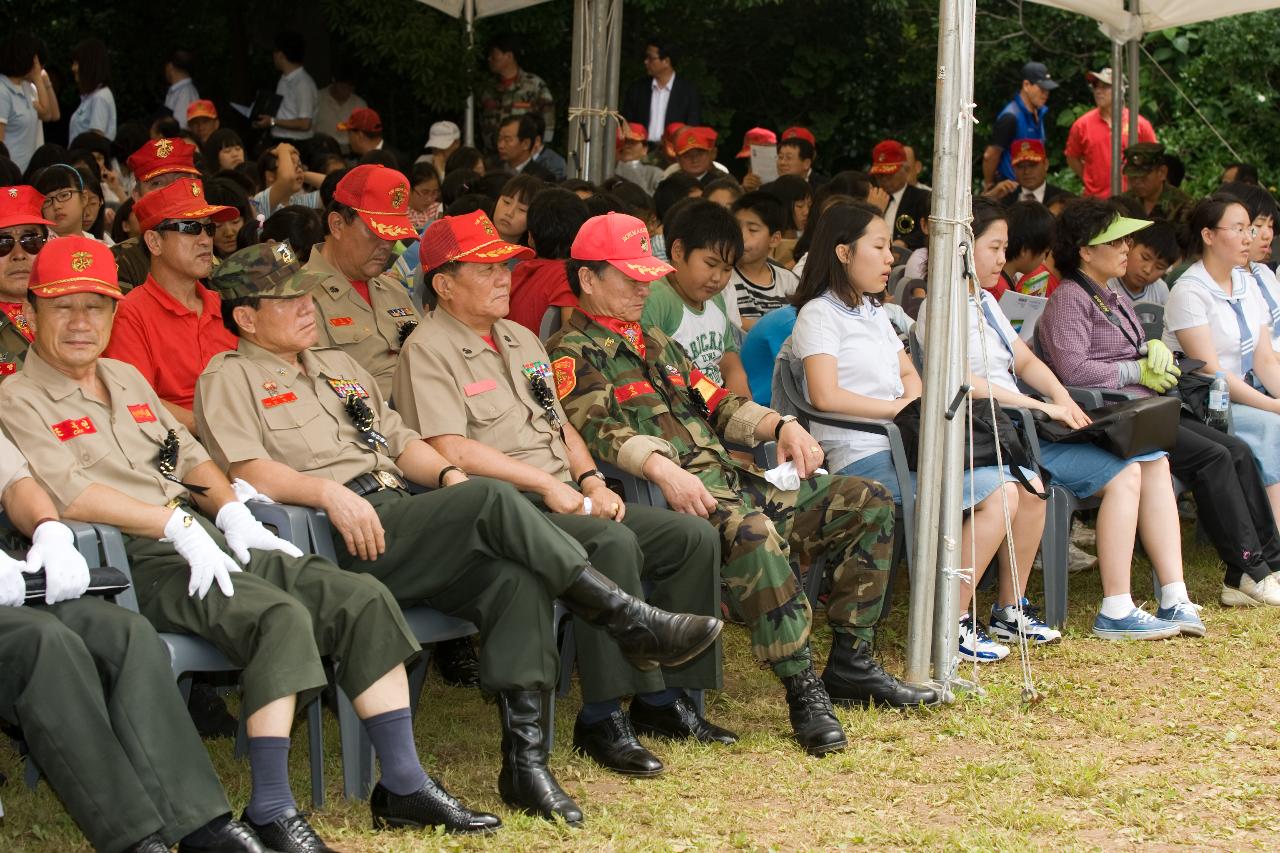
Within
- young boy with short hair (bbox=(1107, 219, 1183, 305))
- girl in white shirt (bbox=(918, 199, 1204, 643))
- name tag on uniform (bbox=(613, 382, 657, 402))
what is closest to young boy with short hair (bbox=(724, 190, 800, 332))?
girl in white shirt (bbox=(918, 199, 1204, 643))

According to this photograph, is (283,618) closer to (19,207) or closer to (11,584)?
(11,584)

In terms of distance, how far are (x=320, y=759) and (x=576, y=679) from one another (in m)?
1.22

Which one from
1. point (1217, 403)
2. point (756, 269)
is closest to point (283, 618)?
point (756, 269)

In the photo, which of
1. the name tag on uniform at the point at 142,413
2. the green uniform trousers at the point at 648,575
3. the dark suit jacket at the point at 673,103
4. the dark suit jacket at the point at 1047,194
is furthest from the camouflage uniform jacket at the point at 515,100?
the name tag on uniform at the point at 142,413

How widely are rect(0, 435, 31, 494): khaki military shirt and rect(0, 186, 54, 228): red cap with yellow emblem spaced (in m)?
1.17

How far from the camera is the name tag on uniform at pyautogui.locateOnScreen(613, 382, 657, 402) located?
4738 mm

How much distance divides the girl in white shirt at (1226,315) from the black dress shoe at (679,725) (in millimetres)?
2971

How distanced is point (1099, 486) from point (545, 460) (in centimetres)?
211

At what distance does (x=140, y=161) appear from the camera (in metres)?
6.46

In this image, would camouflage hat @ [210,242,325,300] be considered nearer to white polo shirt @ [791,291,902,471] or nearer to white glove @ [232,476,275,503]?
white glove @ [232,476,275,503]

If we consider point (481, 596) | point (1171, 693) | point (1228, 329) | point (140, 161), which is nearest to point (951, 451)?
point (1171, 693)

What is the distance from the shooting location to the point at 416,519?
12.9 ft

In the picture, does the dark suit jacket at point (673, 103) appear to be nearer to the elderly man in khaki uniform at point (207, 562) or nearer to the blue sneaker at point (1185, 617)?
the blue sneaker at point (1185, 617)

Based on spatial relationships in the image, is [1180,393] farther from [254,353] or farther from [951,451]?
[254,353]
